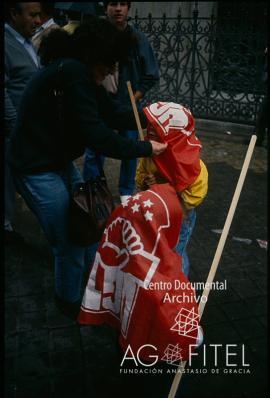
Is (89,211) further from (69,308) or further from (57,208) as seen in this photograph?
(69,308)

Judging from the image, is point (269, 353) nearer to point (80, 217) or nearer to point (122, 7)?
point (80, 217)

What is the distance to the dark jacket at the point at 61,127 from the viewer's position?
8.73 feet

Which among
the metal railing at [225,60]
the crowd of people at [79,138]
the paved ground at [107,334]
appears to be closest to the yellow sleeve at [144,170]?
the crowd of people at [79,138]

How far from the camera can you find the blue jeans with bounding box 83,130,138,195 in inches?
200

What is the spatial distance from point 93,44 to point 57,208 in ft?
3.72

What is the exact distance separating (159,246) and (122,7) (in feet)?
11.9

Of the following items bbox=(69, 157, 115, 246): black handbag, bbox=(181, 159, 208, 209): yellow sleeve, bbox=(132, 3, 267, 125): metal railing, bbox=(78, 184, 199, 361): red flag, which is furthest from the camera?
bbox=(132, 3, 267, 125): metal railing

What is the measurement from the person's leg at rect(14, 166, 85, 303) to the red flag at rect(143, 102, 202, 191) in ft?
2.74

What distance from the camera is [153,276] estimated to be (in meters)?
2.07

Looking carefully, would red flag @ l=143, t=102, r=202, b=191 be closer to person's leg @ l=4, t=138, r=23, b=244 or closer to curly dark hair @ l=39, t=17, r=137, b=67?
curly dark hair @ l=39, t=17, r=137, b=67

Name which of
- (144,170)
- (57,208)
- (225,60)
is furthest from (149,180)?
(225,60)

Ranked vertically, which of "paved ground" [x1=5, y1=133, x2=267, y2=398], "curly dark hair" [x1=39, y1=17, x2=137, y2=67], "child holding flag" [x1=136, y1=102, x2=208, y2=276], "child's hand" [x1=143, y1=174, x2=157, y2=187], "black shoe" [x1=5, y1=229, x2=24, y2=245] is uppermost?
"curly dark hair" [x1=39, y1=17, x2=137, y2=67]

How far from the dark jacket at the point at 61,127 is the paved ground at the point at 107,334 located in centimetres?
127

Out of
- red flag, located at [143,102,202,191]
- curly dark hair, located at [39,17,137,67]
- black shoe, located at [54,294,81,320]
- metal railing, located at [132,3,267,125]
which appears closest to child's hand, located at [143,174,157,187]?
red flag, located at [143,102,202,191]
